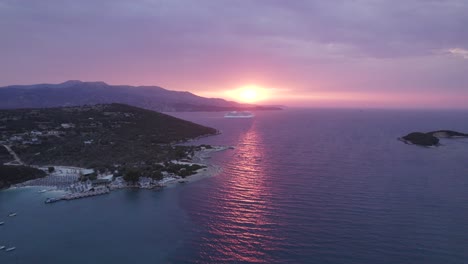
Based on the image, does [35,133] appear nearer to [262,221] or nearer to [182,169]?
[182,169]

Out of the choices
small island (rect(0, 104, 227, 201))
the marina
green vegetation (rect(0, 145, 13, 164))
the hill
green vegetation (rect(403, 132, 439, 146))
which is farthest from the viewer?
green vegetation (rect(403, 132, 439, 146))

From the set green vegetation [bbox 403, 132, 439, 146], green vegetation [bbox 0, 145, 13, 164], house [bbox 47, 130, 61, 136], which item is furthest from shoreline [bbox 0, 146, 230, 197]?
green vegetation [bbox 403, 132, 439, 146]

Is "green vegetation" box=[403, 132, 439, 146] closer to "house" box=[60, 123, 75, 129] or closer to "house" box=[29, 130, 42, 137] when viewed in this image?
"house" box=[60, 123, 75, 129]

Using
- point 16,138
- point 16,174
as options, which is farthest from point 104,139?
point 16,174

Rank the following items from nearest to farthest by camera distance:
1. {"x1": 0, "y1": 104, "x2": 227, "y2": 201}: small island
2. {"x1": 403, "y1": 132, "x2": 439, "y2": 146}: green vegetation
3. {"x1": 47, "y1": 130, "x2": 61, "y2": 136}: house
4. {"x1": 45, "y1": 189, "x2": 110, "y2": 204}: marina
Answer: {"x1": 45, "y1": 189, "x2": 110, "y2": 204}: marina
{"x1": 0, "y1": 104, "x2": 227, "y2": 201}: small island
{"x1": 47, "y1": 130, "x2": 61, "y2": 136}: house
{"x1": 403, "y1": 132, "x2": 439, "y2": 146}: green vegetation

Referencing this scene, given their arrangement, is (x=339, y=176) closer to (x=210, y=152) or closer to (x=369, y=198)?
(x=369, y=198)

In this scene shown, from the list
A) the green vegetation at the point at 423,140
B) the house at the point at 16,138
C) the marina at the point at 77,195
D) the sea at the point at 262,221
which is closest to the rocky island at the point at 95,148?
the house at the point at 16,138

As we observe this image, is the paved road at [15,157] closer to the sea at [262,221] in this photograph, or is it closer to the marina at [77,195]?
the sea at [262,221]

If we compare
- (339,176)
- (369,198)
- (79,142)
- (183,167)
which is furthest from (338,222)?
(79,142)
